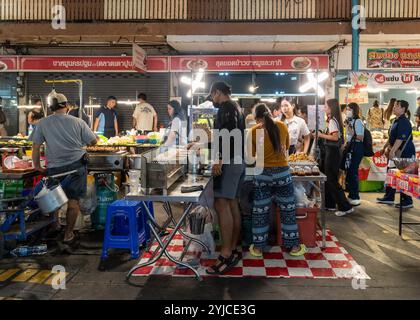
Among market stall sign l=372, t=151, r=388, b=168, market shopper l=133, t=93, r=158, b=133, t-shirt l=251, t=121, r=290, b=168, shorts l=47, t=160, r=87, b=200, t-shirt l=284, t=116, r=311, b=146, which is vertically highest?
market shopper l=133, t=93, r=158, b=133

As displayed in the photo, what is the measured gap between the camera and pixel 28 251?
559cm

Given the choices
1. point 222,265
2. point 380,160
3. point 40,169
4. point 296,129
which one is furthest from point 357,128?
point 40,169

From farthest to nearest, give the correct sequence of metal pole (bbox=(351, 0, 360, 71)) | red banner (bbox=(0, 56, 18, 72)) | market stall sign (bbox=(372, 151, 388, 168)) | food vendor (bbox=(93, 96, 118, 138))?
red banner (bbox=(0, 56, 18, 72))
food vendor (bbox=(93, 96, 118, 138))
metal pole (bbox=(351, 0, 360, 71))
market stall sign (bbox=(372, 151, 388, 168))

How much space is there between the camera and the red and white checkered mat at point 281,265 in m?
4.89

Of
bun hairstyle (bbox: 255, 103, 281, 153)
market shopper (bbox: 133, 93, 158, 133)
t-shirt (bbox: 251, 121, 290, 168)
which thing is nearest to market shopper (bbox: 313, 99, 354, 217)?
t-shirt (bbox: 251, 121, 290, 168)

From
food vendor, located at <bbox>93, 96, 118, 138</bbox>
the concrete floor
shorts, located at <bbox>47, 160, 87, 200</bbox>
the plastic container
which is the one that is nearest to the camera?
the concrete floor

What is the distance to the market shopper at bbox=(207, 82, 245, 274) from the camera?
5.01 m

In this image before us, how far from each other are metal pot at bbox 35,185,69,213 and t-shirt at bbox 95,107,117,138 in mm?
6062

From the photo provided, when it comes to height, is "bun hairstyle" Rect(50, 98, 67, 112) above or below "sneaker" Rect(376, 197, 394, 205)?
above

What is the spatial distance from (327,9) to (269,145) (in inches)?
331

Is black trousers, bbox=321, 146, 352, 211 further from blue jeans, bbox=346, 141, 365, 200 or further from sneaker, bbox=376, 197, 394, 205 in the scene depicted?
sneaker, bbox=376, 197, 394, 205

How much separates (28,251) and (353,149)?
5.84m
